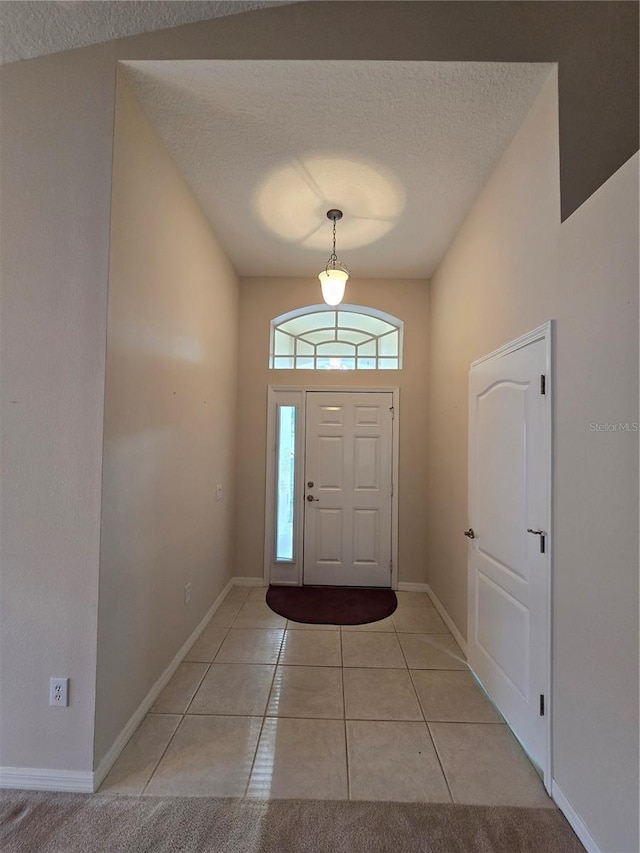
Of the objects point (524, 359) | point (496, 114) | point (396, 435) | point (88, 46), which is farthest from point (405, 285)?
point (88, 46)

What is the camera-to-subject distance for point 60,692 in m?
1.47

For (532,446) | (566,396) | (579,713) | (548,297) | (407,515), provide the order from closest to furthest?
(579,713)
(566,396)
(548,297)
(532,446)
(407,515)

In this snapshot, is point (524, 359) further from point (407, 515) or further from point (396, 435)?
point (407, 515)

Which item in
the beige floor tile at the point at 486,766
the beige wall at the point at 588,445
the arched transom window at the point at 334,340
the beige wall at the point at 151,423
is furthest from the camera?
the arched transom window at the point at 334,340

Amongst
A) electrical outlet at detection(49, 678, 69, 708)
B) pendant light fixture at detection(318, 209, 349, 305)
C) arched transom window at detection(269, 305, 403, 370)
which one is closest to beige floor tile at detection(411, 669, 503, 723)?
electrical outlet at detection(49, 678, 69, 708)

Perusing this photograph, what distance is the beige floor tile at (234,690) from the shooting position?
6.25ft

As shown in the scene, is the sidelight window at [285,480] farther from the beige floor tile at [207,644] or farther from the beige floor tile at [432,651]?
the beige floor tile at [432,651]

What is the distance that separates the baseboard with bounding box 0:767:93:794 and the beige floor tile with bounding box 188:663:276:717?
504 millimetres

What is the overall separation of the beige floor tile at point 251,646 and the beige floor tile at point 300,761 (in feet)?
1.83

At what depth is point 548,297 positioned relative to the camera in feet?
5.29

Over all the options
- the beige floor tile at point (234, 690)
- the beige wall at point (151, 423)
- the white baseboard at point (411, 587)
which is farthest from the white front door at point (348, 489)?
the beige floor tile at point (234, 690)

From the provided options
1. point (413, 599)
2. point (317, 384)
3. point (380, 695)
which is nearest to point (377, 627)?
point (413, 599)

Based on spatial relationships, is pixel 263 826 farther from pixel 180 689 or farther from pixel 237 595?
pixel 237 595

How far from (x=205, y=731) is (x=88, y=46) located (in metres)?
3.17
